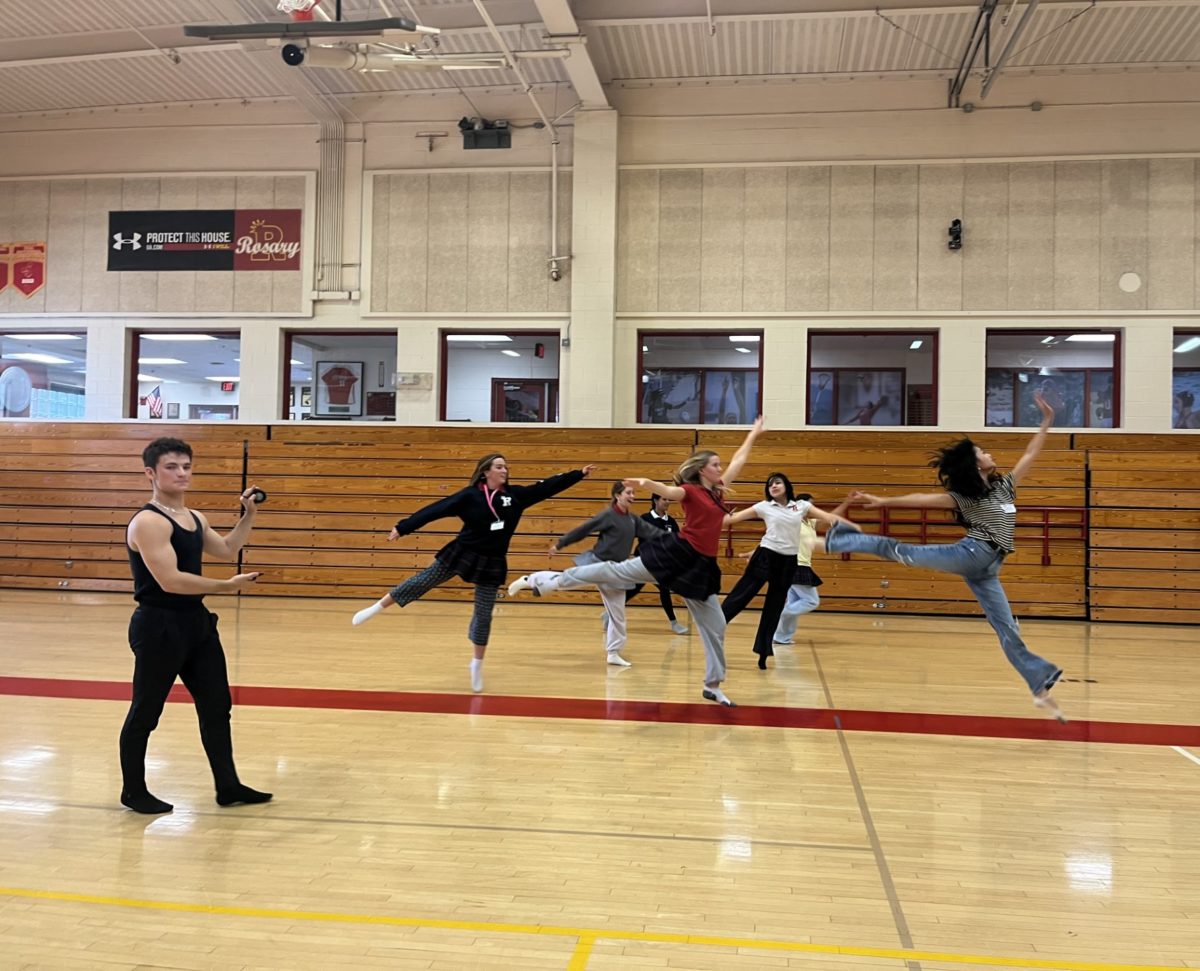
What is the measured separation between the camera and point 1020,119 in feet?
39.3

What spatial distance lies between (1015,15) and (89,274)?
549 inches

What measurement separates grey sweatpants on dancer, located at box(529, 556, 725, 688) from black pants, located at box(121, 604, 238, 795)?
2.78 meters

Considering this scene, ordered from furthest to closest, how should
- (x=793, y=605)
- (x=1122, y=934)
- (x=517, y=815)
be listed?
1. (x=793, y=605)
2. (x=517, y=815)
3. (x=1122, y=934)

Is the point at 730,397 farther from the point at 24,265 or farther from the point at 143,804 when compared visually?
the point at 24,265

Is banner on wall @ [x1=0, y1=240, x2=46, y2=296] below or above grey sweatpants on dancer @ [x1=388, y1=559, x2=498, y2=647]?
above

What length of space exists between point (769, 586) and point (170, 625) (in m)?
4.87

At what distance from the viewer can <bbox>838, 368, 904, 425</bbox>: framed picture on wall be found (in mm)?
12469

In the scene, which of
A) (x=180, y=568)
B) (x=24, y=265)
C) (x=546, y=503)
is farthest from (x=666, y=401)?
(x=24, y=265)

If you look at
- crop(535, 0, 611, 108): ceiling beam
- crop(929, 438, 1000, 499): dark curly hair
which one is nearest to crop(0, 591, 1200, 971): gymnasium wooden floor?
crop(929, 438, 1000, 499): dark curly hair

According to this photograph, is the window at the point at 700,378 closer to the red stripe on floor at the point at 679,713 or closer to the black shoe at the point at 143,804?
the red stripe on floor at the point at 679,713

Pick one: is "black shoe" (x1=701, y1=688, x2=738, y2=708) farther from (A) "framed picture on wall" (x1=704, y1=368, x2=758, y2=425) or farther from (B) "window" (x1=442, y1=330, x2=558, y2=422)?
(B) "window" (x1=442, y1=330, x2=558, y2=422)

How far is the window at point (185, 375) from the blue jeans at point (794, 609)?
30.7 feet

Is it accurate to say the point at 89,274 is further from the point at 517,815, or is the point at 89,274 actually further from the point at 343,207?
the point at 517,815

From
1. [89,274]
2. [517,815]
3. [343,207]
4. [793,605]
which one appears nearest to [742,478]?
[793,605]
